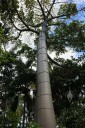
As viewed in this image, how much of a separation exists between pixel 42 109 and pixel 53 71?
9207 millimetres

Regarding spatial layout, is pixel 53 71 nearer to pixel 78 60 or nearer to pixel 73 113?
pixel 78 60

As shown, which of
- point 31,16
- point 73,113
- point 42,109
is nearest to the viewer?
point 42,109

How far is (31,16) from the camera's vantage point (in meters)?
14.1

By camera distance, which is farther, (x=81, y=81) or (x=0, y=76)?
(x=0, y=76)

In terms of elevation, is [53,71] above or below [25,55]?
below

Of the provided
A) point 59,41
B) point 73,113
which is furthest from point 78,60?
point 73,113

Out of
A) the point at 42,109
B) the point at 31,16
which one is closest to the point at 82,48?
the point at 31,16

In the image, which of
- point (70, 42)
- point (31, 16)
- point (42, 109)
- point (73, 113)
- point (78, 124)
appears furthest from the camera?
point (70, 42)

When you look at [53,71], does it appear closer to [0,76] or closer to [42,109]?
[0,76]

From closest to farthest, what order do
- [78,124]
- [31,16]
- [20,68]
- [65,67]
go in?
1. [78,124]
2. [31,16]
3. [65,67]
4. [20,68]

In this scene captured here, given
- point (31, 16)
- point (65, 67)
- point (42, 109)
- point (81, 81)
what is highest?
point (31, 16)

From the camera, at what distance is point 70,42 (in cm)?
1505

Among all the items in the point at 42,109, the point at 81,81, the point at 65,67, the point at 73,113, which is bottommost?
the point at 42,109

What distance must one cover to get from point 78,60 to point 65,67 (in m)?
1.02
